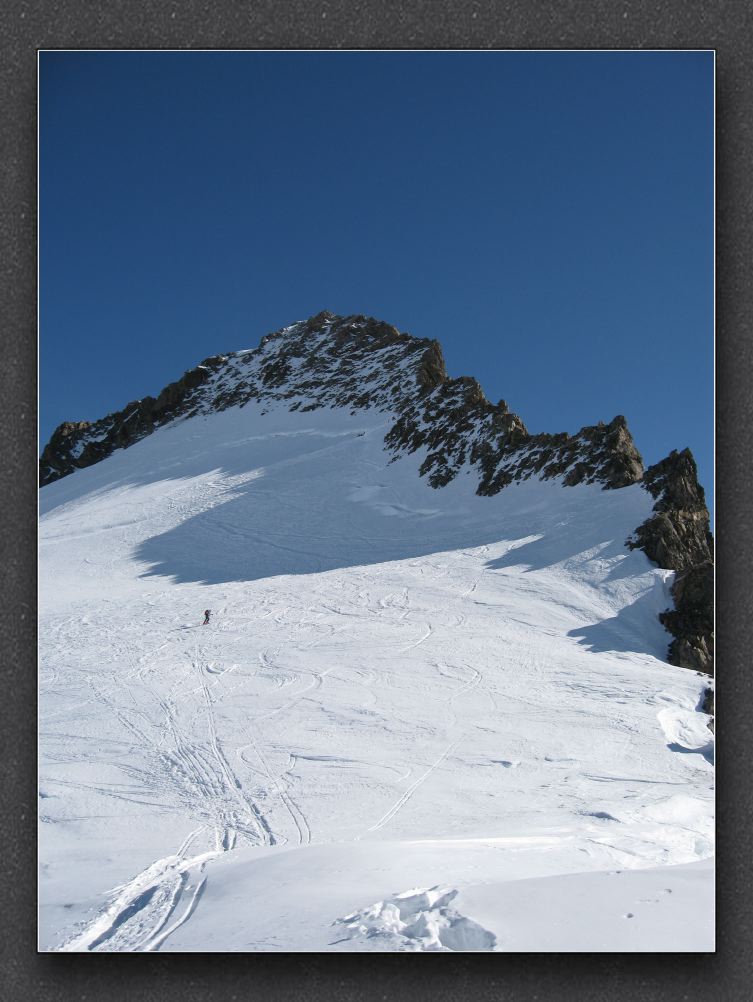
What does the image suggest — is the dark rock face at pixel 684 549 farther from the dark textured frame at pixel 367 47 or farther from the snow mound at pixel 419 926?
the snow mound at pixel 419 926

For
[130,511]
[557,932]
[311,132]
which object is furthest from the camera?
[130,511]

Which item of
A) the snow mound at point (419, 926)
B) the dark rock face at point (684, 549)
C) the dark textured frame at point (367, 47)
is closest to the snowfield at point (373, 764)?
the snow mound at point (419, 926)

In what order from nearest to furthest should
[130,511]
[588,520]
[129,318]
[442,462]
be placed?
1. [129,318]
2. [588,520]
3. [130,511]
4. [442,462]

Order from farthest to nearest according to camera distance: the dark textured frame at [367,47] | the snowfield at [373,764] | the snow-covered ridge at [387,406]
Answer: the snow-covered ridge at [387,406] < the dark textured frame at [367,47] < the snowfield at [373,764]

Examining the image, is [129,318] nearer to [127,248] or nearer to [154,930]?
[127,248]

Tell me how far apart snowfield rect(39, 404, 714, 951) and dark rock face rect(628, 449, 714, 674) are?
1.00ft

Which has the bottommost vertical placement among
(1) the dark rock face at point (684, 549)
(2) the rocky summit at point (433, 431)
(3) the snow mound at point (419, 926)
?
(3) the snow mound at point (419, 926)

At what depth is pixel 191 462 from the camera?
2412cm

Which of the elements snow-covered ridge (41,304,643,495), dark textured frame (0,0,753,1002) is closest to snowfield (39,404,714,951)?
dark textured frame (0,0,753,1002)

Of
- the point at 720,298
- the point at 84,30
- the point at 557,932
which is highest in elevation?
the point at 84,30

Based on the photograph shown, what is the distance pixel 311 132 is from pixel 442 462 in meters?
14.9

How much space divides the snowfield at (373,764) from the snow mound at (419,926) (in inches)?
0.5

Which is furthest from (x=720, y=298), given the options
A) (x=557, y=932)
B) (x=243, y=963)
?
(x=243, y=963)

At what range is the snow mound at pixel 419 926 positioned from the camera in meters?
3.28
